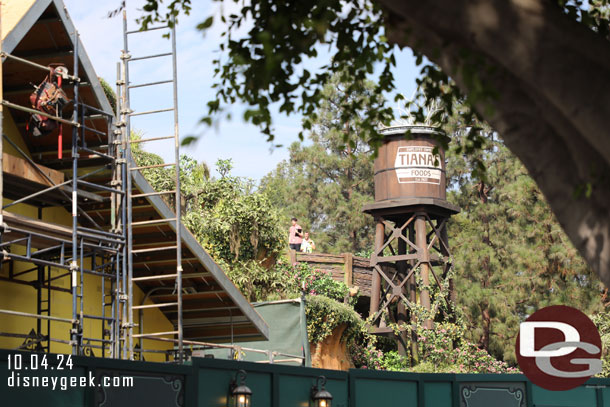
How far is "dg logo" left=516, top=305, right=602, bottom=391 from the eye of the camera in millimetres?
11930

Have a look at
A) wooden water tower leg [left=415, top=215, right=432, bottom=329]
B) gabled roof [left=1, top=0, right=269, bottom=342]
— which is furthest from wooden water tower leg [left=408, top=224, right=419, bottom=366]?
gabled roof [left=1, top=0, right=269, bottom=342]

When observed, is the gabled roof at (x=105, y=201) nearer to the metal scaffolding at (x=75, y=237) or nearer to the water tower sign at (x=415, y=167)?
the metal scaffolding at (x=75, y=237)

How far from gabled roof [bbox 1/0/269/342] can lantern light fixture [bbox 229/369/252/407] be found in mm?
3522

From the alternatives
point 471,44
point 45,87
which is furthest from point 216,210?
point 471,44

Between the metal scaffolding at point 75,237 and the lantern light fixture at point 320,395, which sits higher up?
the metal scaffolding at point 75,237

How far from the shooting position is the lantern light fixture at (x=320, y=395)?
1536cm

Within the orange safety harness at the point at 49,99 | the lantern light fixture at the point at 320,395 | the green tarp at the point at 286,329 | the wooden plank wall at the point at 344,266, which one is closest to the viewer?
the orange safety harness at the point at 49,99

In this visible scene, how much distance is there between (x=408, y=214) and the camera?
101ft

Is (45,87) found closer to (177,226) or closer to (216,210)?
(177,226)

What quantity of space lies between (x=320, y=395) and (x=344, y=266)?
17168 mm

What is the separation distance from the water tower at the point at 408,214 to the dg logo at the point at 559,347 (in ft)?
54.4


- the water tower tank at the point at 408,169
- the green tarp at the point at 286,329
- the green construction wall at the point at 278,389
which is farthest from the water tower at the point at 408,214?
the green construction wall at the point at 278,389

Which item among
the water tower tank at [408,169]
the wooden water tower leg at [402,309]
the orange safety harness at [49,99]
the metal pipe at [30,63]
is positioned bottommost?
the wooden water tower leg at [402,309]

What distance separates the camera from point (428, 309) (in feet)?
96.3
